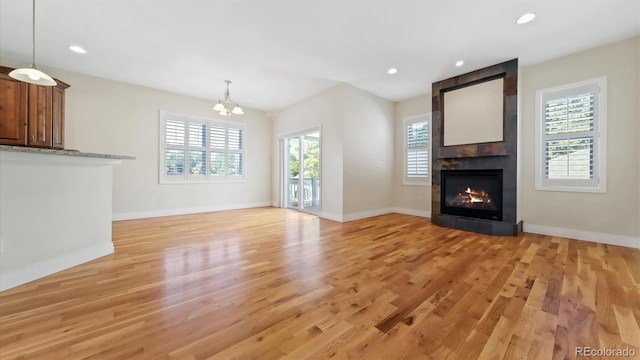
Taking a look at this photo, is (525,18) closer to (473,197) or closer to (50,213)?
(473,197)

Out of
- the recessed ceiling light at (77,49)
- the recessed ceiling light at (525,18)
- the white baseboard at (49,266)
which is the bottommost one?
the white baseboard at (49,266)

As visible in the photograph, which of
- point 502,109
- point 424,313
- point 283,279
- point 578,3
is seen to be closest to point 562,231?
point 502,109

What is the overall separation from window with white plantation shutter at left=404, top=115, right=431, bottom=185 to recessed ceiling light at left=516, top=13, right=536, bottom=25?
257 centimetres

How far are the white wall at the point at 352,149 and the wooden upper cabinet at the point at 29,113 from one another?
4.42 m

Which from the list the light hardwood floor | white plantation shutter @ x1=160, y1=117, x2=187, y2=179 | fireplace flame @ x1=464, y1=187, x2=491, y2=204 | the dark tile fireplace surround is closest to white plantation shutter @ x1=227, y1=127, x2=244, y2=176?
white plantation shutter @ x1=160, y1=117, x2=187, y2=179

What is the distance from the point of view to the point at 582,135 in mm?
3402

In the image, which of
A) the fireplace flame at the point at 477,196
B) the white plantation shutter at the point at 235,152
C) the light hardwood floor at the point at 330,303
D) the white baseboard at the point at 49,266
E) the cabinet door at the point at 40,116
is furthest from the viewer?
the white plantation shutter at the point at 235,152

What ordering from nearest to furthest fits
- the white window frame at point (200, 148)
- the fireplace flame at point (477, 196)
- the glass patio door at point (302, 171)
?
the fireplace flame at point (477, 196)
the white window frame at point (200, 148)
the glass patio door at point (302, 171)

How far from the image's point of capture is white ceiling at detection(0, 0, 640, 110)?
252 cm

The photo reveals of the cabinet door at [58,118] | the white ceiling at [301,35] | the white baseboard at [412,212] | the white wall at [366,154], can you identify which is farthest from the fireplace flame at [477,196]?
the cabinet door at [58,118]

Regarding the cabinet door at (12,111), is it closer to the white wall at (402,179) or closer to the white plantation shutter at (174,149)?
the white plantation shutter at (174,149)

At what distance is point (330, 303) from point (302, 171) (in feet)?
14.8

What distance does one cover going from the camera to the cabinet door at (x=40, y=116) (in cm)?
360

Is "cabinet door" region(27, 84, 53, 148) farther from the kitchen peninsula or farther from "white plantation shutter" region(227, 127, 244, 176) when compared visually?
"white plantation shutter" region(227, 127, 244, 176)
